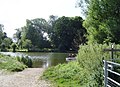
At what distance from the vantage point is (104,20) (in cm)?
2495

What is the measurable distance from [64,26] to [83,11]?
72377 mm

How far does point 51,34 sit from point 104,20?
275ft

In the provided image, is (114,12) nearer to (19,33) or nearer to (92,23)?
(92,23)

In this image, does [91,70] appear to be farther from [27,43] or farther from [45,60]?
[27,43]

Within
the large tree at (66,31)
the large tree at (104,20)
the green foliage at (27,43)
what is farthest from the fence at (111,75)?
the green foliage at (27,43)

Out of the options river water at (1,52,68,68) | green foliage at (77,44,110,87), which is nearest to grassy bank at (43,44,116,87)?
green foliage at (77,44,110,87)

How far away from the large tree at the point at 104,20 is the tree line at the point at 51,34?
206ft

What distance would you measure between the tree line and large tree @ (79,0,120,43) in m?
62.9

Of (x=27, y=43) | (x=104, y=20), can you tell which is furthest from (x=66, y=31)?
(x=104, y=20)

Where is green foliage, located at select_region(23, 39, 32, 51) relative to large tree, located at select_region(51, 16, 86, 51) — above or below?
below

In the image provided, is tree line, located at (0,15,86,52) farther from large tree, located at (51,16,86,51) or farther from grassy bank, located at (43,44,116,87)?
grassy bank, located at (43,44,116,87)

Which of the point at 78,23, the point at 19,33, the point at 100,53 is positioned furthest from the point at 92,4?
the point at 19,33

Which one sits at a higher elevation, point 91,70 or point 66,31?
point 66,31

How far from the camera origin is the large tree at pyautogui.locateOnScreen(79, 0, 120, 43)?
24188 mm
